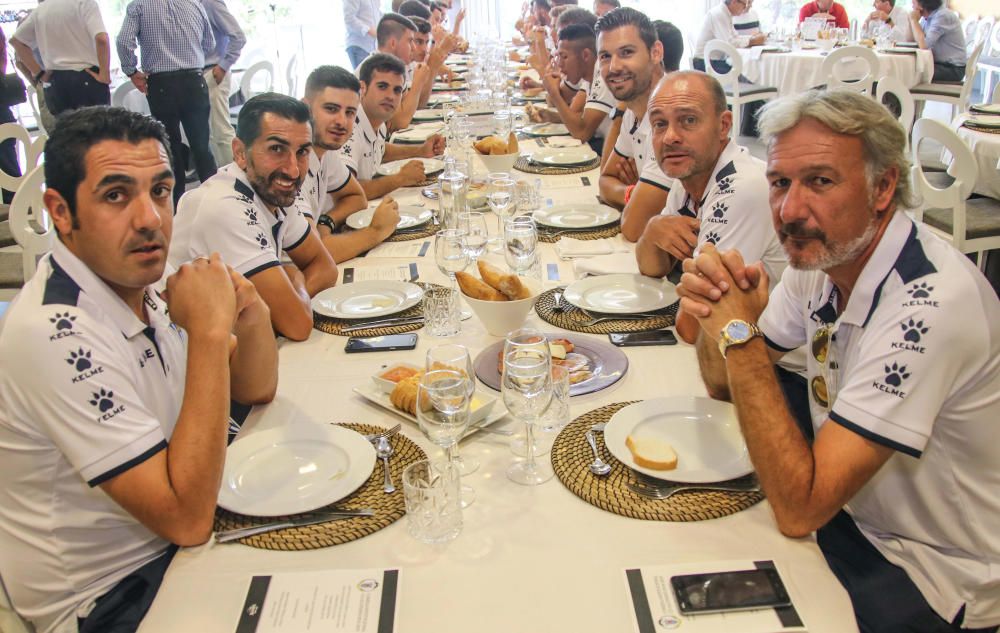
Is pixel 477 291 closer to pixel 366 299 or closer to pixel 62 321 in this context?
pixel 366 299

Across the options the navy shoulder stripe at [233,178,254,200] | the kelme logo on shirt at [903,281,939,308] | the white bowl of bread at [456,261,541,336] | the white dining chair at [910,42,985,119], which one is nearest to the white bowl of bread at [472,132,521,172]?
the navy shoulder stripe at [233,178,254,200]

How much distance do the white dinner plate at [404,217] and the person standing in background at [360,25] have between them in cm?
510

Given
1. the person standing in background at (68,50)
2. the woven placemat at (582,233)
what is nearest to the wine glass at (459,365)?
the woven placemat at (582,233)

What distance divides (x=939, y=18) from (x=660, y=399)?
23.5ft

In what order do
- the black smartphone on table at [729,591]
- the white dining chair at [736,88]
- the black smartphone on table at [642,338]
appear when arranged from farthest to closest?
the white dining chair at [736,88], the black smartphone on table at [642,338], the black smartphone on table at [729,591]

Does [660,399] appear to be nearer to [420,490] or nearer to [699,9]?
[420,490]

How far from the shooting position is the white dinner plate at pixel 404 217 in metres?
2.85

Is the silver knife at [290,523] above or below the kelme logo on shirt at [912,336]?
below

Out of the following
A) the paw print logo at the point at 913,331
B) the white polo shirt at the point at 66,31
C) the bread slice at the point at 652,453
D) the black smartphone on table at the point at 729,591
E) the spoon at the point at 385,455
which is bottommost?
the spoon at the point at 385,455

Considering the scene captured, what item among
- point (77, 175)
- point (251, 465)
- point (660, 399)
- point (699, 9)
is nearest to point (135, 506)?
point (251, 465)

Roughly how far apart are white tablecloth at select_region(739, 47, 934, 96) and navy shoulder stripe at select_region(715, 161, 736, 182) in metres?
4.56

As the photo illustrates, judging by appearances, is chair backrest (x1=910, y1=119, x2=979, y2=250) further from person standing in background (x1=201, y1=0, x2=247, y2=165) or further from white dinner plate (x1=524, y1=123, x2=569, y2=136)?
person standing in background (x1=201, y1=0, x2=247, y2=165)

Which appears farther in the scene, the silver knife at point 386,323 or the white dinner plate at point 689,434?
the silver knife at point 386,323

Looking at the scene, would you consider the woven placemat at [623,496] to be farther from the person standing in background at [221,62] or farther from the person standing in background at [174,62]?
the person standing in background at [221,62]
